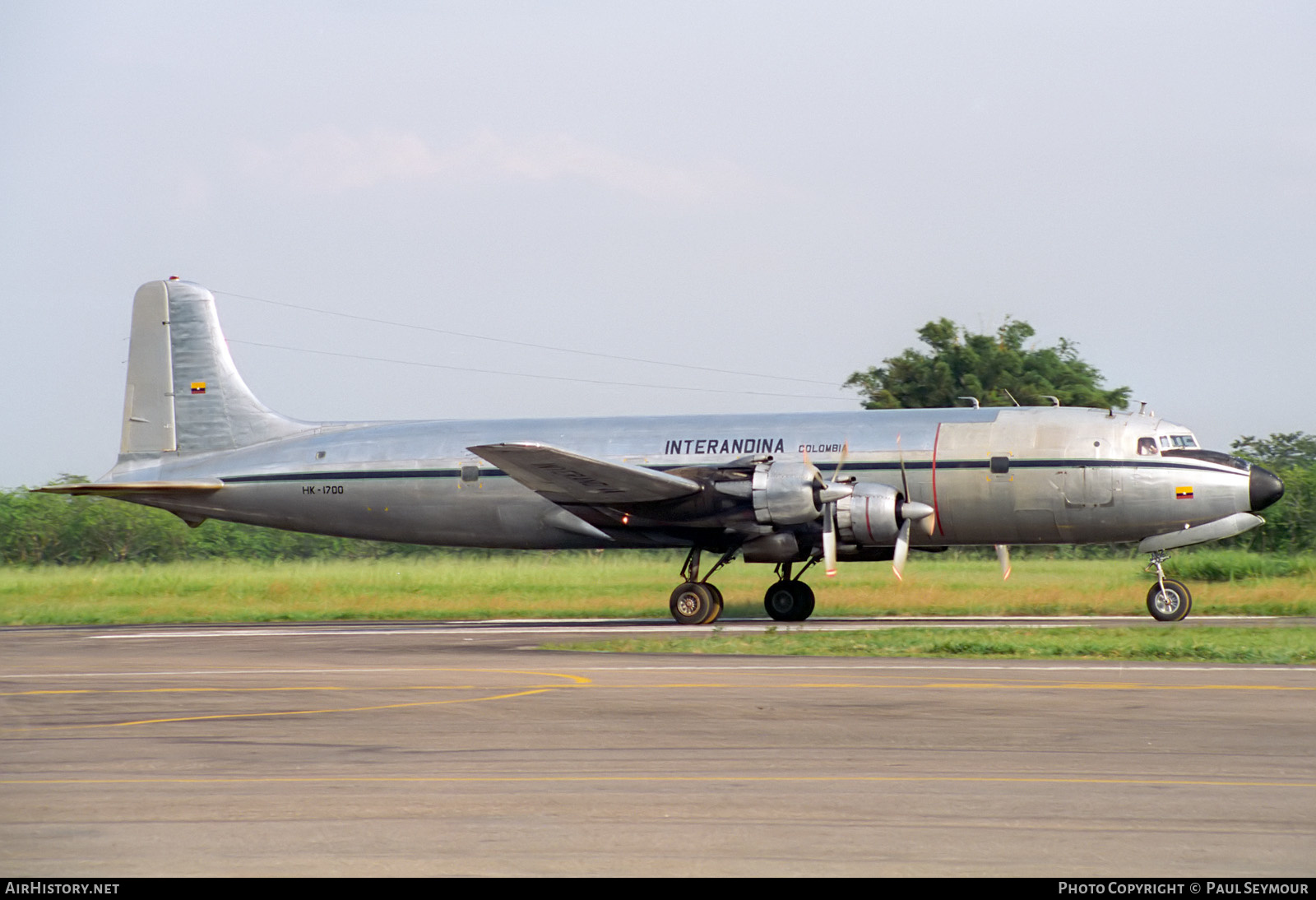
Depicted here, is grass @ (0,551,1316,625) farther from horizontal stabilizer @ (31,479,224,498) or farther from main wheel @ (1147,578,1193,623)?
horizontal stabilizer @ (31,479,224,498)

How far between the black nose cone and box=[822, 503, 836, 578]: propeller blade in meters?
7.11

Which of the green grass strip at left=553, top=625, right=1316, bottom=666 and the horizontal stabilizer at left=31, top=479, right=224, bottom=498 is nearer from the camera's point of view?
the green grass strip at left=553, top=625, right=1316, bottom=666

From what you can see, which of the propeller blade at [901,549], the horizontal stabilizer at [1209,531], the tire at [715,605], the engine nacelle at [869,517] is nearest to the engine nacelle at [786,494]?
the engine nacelle at [869,517]

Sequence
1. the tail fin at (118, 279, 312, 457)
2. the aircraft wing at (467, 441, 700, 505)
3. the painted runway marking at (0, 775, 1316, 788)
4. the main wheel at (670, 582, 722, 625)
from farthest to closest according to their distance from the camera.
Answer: the tail fin at (118, 279, 312, 457) < the main wheel at (670, 582, 722, 625) < the aircraft wing at (467, 441, 700, 505) < the painted runway marking at (0, 775, 1316, 788)

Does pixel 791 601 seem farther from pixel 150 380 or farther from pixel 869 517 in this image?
pixel 150 380

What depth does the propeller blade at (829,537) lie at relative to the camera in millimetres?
21406

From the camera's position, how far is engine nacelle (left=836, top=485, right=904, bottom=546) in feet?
71.9

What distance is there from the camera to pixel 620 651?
1747 cm

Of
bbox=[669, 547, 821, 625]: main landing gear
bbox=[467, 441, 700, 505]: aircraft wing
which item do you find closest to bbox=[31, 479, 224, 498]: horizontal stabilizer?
bbox=[467, 441, 700, 505]: aircraft wing

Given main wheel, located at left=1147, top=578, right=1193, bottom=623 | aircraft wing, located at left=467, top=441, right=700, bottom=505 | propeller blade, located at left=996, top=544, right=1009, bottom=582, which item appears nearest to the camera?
main wheel, located at left=1147, top=578, right=1193, bottom=623
